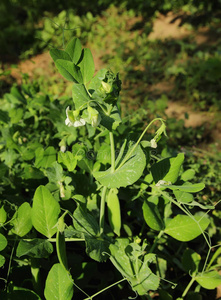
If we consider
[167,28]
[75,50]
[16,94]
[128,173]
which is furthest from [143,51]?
[128,173]

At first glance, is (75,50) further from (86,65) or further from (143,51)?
(143,51)

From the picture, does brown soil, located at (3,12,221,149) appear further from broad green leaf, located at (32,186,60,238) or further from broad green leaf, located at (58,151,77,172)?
broad green leaf, located at (32,186,60,238)

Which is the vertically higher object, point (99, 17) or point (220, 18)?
point (99, 17)

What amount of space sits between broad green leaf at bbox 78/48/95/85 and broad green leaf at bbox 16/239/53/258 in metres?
0.42

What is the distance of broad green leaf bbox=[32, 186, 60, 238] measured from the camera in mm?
782

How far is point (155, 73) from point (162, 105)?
31.9 inches

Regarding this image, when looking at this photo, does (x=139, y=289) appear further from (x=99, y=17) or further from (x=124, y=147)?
(x=99, y=17)

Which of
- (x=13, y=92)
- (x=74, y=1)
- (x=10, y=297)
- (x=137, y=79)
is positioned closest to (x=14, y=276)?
(x=10, y=297)

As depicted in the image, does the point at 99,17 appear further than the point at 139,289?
Yes

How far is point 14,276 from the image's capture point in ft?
2.87

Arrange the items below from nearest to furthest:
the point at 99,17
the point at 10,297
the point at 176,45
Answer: the point at 10,297 < the point at 176,45 < the point at 99,17

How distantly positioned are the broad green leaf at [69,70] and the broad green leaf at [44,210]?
29cm

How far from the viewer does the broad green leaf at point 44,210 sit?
0.78 meters

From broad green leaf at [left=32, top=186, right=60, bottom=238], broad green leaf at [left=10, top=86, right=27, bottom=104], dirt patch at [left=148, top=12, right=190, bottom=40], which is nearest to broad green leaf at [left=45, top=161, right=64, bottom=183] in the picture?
broad green leaf at [left=32, top=186, right=60, bottom=238]
